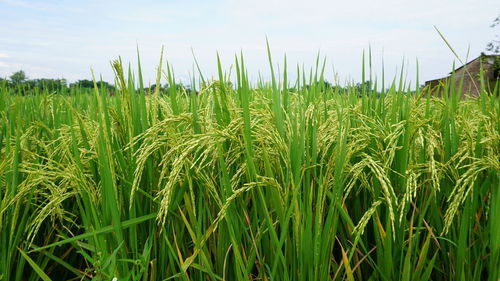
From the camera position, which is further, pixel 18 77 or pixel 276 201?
pixel 18 77

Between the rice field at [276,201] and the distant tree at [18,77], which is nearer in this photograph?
the rice field at [276,201]

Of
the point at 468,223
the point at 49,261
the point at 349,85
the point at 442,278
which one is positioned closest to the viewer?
the point at 468,223

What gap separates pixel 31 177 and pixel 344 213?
51.7 inches

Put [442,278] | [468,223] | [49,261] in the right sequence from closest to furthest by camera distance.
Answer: [468,223] → [442,278] → [49,261]

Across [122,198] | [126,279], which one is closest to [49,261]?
[122,198]

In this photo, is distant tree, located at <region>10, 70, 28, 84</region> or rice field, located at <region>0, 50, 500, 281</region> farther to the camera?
distant tree, located at <region>10, 70, 28, 84</region>

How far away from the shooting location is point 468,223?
1557mm

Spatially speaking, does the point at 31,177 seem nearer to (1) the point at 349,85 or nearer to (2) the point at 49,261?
(2) the point at 49,261

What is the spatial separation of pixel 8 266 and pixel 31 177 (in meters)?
0.38

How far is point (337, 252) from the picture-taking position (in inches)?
67.6

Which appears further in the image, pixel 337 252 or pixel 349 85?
pixel 349 85

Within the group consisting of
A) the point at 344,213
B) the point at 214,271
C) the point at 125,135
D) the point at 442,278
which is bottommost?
the point at 442,278

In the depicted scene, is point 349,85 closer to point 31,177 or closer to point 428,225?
point 428,225

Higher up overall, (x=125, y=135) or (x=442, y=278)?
(x=125, y=135)
